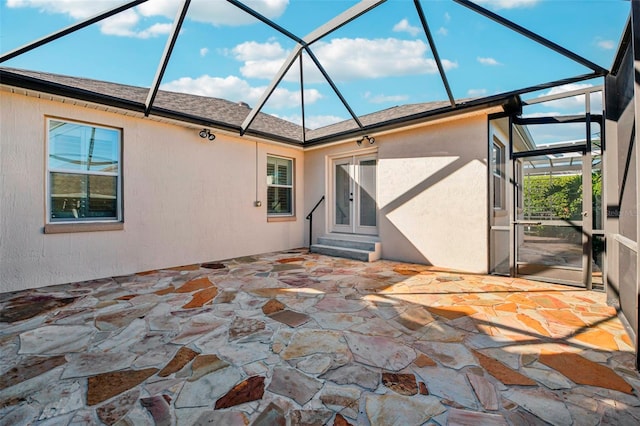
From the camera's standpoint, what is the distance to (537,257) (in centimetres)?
457

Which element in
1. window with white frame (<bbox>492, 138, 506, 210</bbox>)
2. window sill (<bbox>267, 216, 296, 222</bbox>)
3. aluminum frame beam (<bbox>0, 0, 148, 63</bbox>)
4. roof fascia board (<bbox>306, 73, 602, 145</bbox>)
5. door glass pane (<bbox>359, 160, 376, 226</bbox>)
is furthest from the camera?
window sill (<bbox>267, 216, 296, 222</bbox>)

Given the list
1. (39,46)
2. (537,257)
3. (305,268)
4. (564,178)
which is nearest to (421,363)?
(305,268)

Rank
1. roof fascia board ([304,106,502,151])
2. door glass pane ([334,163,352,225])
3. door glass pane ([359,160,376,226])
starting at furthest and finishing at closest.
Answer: door glass pane ([334,163,352,225])
door glass pane ([359,160,376,226])
roof fascia board ([304,106,502,151])

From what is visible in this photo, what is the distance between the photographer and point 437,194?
5.33 metres

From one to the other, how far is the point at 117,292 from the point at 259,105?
3825 mm

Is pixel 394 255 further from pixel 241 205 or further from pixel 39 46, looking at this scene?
pixel 39 46

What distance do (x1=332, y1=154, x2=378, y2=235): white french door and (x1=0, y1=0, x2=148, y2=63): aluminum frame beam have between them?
4860 millimetres

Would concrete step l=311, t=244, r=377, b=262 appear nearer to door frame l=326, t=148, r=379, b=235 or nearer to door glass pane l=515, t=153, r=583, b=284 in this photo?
door frame l=326, t=148, r=379, b=235

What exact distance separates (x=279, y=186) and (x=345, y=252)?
250cm

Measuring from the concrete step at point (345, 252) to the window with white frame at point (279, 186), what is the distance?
4.38 feet

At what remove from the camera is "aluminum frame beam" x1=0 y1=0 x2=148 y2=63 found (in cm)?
334

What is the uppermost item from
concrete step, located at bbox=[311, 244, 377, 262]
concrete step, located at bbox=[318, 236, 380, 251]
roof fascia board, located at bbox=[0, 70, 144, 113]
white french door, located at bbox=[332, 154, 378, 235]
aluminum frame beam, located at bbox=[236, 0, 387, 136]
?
aluminum frame beam, located at bbox=[236, 0, 387, 136]

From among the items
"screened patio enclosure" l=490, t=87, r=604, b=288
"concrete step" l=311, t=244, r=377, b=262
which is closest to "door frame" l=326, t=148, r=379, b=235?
"concrete step" l=311, t=244, r=377, b=262

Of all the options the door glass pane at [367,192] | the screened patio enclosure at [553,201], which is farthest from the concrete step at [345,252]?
A: the screened patio enclosure at [553,201]
